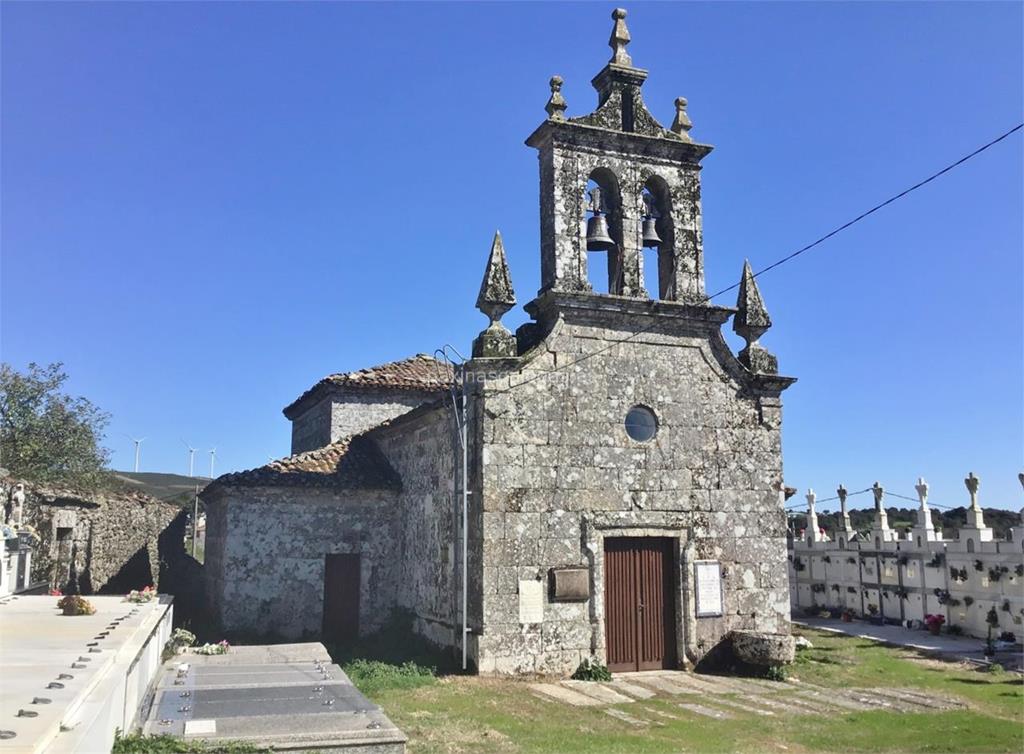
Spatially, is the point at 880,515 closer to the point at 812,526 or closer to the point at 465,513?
the point at 812,526

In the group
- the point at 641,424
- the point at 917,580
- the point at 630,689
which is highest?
the point at 641,424

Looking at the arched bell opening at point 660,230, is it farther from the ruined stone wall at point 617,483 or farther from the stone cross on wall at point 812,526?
the stone cross on wall at point 812,526

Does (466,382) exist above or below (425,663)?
above

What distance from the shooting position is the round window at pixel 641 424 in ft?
47.1

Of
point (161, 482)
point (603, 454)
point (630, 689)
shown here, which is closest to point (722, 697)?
point (630, 689)

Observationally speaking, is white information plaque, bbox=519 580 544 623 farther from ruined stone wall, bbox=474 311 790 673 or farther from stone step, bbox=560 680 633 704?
stone step, bbox=560 680 633 704

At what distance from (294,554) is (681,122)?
1171 centimetres

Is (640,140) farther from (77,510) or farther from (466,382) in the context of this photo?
(77,510)

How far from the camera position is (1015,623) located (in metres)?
16.3

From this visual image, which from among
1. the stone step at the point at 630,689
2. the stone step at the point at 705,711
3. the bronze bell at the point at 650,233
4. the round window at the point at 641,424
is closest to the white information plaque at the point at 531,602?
the stone step at the point at 630,689

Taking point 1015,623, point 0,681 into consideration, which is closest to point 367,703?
point 0,681

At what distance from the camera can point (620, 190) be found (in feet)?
48.5

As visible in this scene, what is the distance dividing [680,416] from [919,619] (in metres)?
9.41

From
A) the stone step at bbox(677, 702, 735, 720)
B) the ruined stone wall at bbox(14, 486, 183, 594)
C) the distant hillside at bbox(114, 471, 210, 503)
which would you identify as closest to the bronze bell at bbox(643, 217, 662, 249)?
the stone step at bbox(677, 702, 735, 720)
